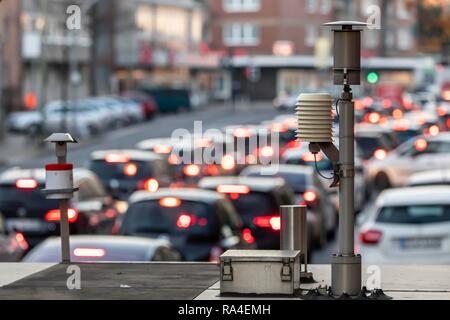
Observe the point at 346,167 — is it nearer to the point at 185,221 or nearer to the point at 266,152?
the point at 185,221

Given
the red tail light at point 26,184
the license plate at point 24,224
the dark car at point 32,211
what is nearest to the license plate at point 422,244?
the dark car at point 32,211

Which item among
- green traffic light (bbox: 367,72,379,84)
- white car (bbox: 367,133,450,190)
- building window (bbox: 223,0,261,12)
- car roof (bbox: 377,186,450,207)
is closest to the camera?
green traffic light (bbox: 367,72,379,84)

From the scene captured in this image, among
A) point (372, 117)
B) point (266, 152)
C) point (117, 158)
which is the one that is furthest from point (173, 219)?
point (372, 117)

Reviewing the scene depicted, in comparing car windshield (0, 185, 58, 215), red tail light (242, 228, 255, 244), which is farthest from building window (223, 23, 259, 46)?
red tail light (242, 228, 255, 244)

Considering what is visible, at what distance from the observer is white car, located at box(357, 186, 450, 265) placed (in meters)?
17.4

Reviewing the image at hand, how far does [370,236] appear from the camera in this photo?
1784cm

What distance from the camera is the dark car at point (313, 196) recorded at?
25.0 meters

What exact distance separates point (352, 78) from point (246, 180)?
48.1 ft

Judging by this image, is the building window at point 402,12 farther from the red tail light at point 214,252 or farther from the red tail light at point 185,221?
the red tail light at point 214,252

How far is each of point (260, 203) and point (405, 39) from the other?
120 metres

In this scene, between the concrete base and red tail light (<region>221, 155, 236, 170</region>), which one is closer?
the concrete base

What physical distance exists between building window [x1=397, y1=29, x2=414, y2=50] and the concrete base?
131184 mm

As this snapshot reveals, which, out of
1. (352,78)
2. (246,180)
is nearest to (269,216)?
(246,180)

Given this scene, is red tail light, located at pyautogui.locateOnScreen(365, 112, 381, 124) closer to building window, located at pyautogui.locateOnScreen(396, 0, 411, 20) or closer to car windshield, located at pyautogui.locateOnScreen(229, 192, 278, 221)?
car windshield, located at pyautogui.locateOnScreen(229, 192, 278, 221)
